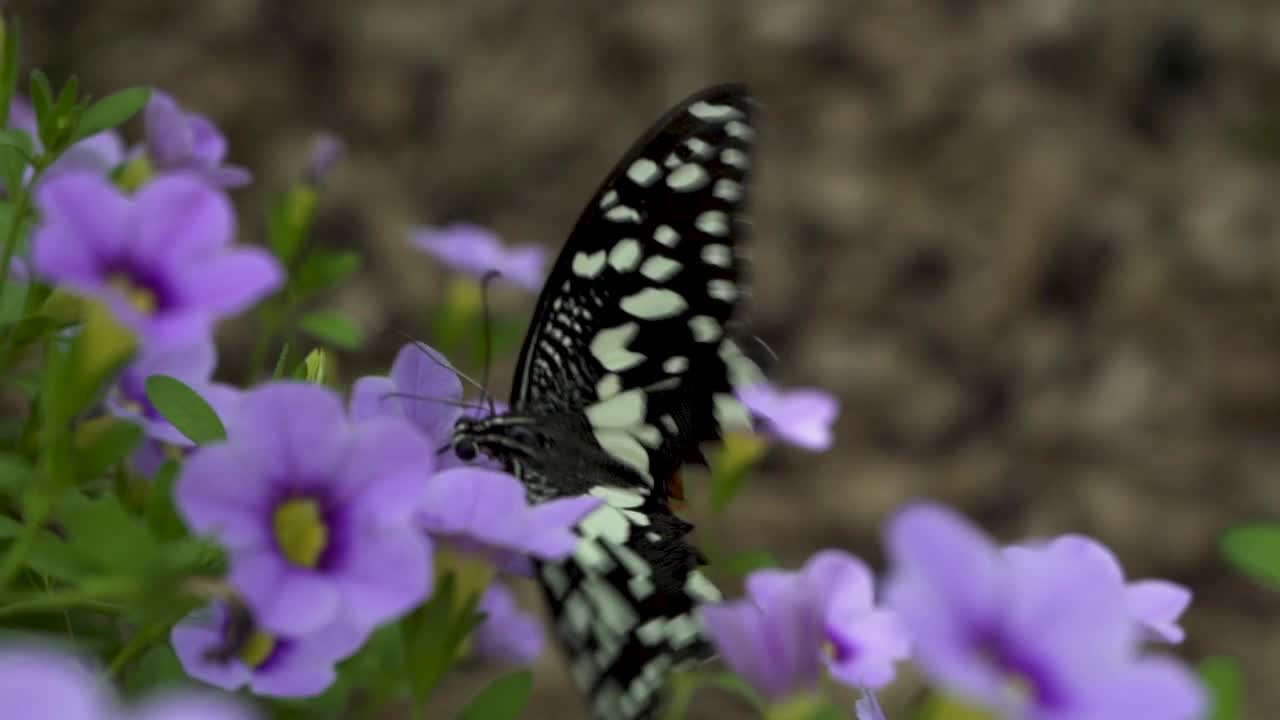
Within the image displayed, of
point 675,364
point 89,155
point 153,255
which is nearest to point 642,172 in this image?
point 675,364

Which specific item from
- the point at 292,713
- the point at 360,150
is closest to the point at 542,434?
the point at 292,713

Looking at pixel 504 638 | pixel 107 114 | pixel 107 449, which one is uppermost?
pixel 107 114

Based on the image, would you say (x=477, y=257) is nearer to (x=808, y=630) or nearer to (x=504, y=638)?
(x=504, y=638)

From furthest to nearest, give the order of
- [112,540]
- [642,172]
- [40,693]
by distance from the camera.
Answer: [642,172]
[112,540]
[40,693]

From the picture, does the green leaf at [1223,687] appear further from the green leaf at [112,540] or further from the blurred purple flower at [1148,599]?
the green leaf at [112,540]

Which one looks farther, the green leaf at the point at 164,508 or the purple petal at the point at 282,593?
the green leaf at the point at 164,508

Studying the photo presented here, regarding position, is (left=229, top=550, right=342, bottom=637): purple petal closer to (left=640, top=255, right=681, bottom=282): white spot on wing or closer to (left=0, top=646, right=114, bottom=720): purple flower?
(left=0, top=646, right=114, bottom=720): purple flower

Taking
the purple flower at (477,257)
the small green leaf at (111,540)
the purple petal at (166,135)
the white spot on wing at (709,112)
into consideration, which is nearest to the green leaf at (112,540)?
the small green leaf at (111,540)

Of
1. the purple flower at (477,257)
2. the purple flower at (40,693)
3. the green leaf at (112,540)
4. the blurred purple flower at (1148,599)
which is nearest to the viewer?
the purple flower at (40,693)
